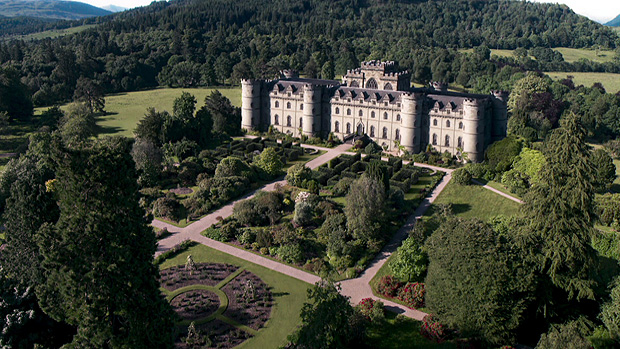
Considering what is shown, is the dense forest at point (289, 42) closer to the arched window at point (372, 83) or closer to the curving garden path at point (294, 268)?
the arched window at point (372, 83)

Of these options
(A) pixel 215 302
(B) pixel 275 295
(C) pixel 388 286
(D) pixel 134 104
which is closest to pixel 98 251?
(A) pixel 215 302

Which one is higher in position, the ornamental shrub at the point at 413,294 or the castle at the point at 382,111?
the castle at the point at 382,111

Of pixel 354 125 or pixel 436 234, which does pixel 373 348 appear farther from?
pixel 354 125

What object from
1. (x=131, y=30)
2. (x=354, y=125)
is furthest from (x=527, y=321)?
(x=131, y=30)

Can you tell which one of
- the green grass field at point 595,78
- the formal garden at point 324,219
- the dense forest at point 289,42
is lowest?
the formal garden at point 324,219

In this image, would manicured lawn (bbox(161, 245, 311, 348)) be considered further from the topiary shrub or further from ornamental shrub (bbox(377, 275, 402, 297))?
the topiary shrub

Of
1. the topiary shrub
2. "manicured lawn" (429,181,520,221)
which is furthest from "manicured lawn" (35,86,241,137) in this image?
"manicured lawn" (429,181,520,221)

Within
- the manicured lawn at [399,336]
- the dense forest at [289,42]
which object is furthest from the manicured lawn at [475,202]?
the dense forest at [289,42]
